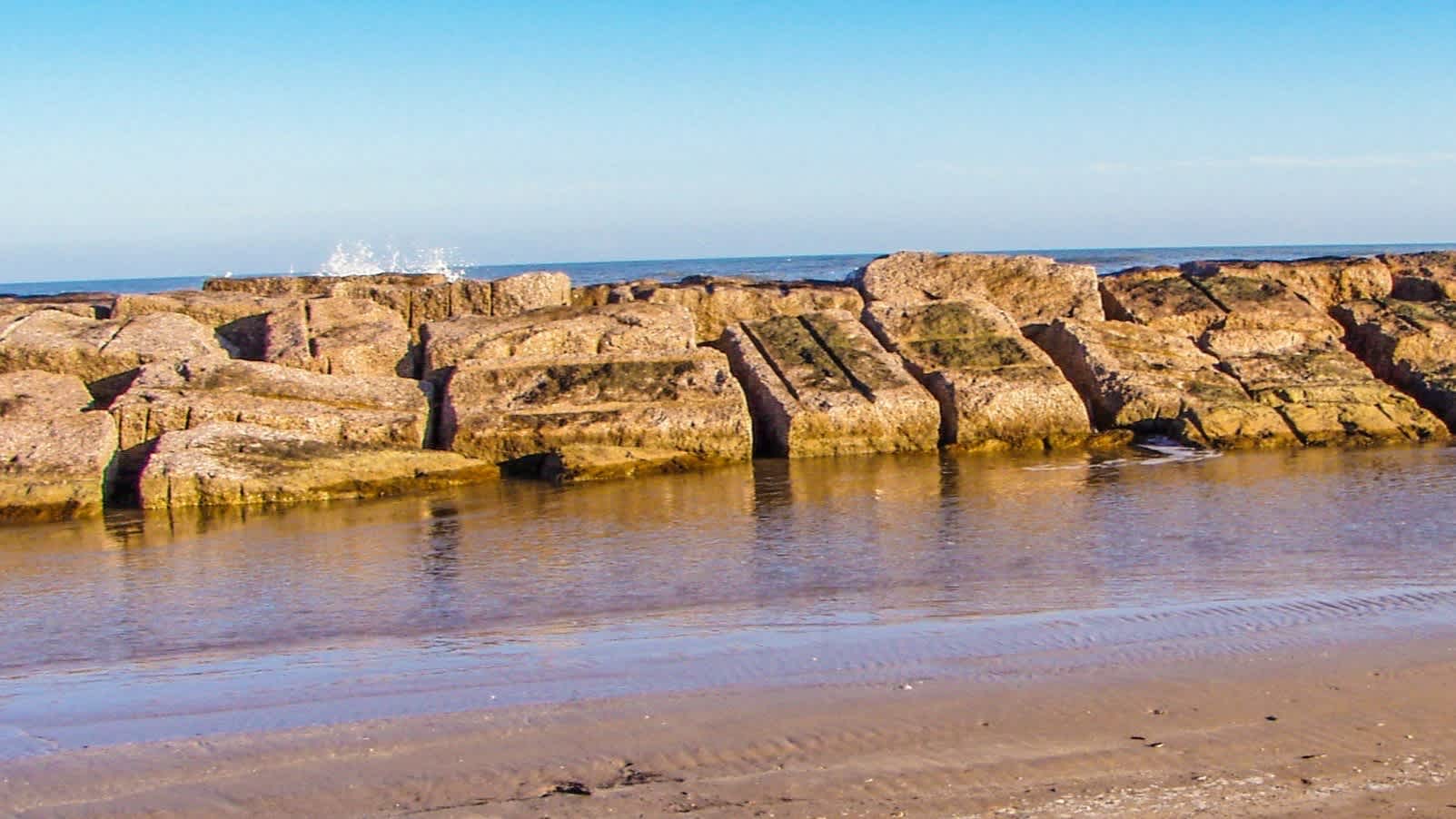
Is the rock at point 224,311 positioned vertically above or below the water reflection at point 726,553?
above

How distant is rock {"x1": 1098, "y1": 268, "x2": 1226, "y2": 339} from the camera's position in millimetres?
12109

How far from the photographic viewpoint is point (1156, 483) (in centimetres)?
855

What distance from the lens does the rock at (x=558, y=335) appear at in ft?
34.0

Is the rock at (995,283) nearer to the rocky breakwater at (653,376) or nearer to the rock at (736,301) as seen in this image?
the rocky breakwater at (653,376)

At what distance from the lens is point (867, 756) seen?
390 centimetres

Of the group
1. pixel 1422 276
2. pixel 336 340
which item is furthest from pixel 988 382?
pixel 1422 276

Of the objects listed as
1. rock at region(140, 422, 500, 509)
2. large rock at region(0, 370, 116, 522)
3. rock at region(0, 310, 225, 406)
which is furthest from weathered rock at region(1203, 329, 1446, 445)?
large rock at region(0, 370, 116, 522)

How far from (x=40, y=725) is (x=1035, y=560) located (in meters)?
4.06

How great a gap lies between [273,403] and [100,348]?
1.61m

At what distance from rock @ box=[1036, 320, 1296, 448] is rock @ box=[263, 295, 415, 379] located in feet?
16.5

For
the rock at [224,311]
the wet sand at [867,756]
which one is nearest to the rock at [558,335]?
the rock at [224,311]

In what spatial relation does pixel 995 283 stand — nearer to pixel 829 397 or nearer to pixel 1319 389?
pixel 1319 389

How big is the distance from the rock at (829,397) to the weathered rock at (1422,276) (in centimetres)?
574

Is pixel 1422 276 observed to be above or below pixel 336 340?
above
